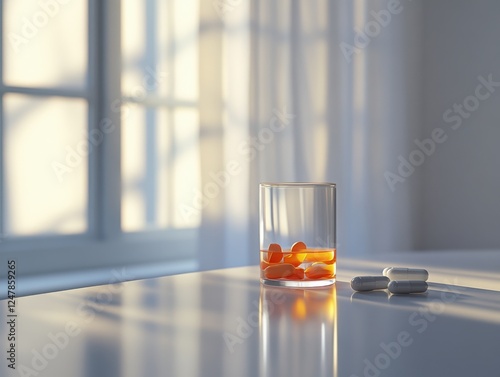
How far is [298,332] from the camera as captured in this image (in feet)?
3.02

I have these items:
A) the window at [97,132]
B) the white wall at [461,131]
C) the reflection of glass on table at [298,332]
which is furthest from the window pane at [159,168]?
the reflection of glass on table at [298,332]

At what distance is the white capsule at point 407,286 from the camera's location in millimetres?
1246

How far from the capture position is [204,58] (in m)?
3.01

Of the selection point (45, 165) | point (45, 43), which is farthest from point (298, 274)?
point (45, 43)

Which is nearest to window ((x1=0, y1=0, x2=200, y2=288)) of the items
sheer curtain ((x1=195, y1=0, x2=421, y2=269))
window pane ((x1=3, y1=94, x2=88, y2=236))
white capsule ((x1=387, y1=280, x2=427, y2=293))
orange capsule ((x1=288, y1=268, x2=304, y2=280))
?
window pane ((x1=3, y1=94, x2=88, y2=236))

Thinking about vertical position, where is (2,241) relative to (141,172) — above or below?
below

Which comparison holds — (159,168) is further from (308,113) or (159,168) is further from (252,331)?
(252,331)

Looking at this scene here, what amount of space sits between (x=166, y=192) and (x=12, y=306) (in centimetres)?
210

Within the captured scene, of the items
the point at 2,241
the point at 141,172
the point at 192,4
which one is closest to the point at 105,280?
the point at 2,241

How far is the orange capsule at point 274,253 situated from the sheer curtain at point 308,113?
172 centimetres

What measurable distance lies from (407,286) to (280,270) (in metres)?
0.20

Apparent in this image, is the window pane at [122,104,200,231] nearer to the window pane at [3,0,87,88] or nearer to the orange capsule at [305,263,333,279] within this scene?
the window pane at [3,0,87,88]

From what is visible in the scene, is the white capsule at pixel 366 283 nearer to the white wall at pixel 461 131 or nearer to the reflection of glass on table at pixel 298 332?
the reflection of glass on table at pixel 298 332

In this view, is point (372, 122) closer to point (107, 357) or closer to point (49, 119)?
point (49, 119)
